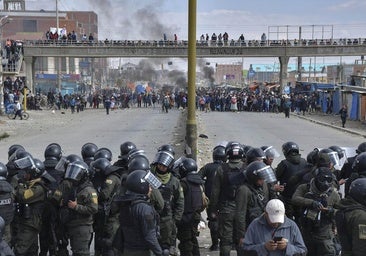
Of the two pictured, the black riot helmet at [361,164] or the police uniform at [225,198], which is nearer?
the black riot helmet at [361,164]

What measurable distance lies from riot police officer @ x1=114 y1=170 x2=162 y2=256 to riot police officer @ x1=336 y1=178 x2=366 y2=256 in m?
1.77

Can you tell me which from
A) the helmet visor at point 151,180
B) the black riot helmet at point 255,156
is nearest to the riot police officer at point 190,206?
the black riot helmet at point 255,156

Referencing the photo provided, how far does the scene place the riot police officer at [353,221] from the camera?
504 centimetres

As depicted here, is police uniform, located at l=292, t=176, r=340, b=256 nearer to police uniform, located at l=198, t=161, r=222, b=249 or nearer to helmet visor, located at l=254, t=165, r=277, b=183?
helmet visor, located at l=254, t=165, r=277, b=183

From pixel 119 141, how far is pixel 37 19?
266 ft

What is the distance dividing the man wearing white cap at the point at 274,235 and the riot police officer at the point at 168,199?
1.99 m

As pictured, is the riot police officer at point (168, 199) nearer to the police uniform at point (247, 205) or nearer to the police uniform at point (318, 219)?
the police uniform at point (247, 205)

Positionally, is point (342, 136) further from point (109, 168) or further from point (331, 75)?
point (331, 75)

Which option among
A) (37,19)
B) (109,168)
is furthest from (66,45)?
(109,168)

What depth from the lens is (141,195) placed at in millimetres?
5660

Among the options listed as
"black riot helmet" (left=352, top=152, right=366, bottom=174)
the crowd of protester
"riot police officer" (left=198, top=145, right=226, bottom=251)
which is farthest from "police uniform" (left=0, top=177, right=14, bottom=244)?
the crowd of protester

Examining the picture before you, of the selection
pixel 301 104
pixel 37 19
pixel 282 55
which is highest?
pixel 37 19

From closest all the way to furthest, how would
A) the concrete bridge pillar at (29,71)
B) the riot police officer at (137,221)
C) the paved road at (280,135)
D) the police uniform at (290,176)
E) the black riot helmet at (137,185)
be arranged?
the riot police officer at (137,221) → the black riot helmet at (137,185) → the police uniform at (290,176) → the paved road at (280,135) → the concrete bridge pillar at (29,71)

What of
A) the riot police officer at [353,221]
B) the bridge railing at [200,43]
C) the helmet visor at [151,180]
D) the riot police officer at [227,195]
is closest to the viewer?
the riot police officer at [353,221]
